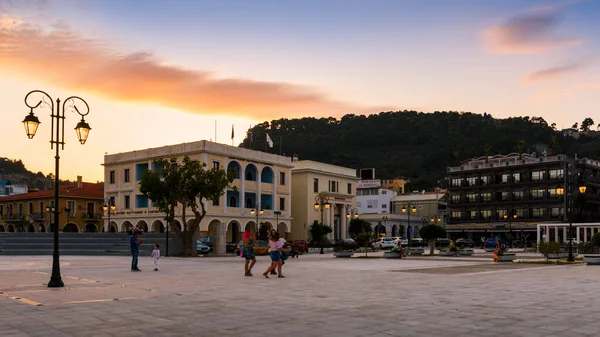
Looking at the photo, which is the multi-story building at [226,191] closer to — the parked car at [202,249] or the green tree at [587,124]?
the parked car at [202,249]

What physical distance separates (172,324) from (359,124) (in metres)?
151

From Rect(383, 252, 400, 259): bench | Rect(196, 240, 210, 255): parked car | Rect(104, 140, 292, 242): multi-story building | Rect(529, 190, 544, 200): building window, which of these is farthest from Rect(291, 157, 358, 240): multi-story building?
Rect(383, 252, 400, 259): bench

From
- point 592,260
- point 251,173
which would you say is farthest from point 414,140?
point 592,260

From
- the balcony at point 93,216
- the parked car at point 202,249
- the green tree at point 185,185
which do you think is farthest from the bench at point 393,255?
the balcony at point 93,216

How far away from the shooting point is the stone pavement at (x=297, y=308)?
9.72 metres

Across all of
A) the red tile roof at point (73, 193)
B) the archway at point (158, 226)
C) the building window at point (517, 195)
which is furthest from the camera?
the building window at point (517, 195)

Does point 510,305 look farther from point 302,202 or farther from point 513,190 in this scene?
point 513,190

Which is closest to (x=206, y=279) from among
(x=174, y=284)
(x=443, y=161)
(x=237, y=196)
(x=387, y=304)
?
(x=174, y=284)

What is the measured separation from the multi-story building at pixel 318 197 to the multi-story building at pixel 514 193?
1058 inches

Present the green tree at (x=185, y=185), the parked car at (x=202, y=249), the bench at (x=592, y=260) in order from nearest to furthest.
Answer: the bench at (x=592, y=260)
the green tree at (x=185, y=185)
the parked car at (x=202, y=249)

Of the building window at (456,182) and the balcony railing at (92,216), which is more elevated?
the building window at (456,182)

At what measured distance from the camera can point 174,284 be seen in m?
18.1

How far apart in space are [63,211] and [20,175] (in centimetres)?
10959

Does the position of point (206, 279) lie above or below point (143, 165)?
below
